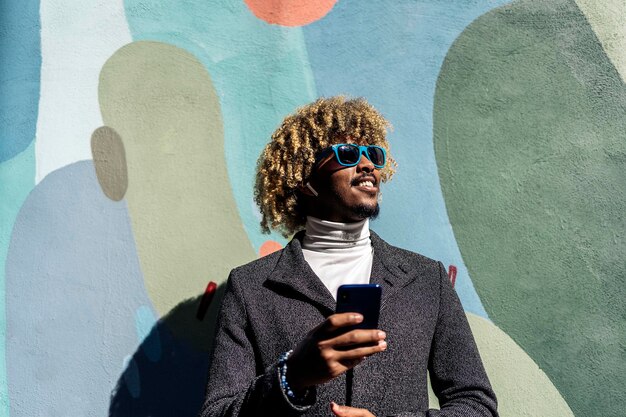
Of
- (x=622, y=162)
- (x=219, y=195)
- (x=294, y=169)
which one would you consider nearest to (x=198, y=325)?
(x=219, y=195)

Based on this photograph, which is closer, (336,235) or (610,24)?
(336,235)

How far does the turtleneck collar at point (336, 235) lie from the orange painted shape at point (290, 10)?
980 mm

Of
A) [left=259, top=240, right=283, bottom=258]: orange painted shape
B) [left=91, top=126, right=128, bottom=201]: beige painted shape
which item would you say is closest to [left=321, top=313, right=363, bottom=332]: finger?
[left=259, top=240, right=283, bottom=258]: orange painted shape

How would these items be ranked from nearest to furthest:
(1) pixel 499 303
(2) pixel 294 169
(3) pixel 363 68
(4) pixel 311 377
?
1. (4) pixel 311 377
2. (2) pixel 294 169
3. (1) pixel 499 303
4. (3) pixel 363 68

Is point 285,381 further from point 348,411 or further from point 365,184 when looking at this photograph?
point 365,184

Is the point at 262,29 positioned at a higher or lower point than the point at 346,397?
higher

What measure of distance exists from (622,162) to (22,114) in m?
2.34

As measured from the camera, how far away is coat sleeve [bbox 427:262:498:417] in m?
2.41

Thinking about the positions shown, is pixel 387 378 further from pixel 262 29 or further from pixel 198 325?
pixel 262 29

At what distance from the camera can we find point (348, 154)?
265 cm

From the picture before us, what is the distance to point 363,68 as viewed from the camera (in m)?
3.23

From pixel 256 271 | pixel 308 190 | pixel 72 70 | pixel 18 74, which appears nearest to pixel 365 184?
pixel 308 190

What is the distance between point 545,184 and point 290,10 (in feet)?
3.98

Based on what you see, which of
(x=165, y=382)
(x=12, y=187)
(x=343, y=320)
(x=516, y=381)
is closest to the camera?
(x=343, y=320)
